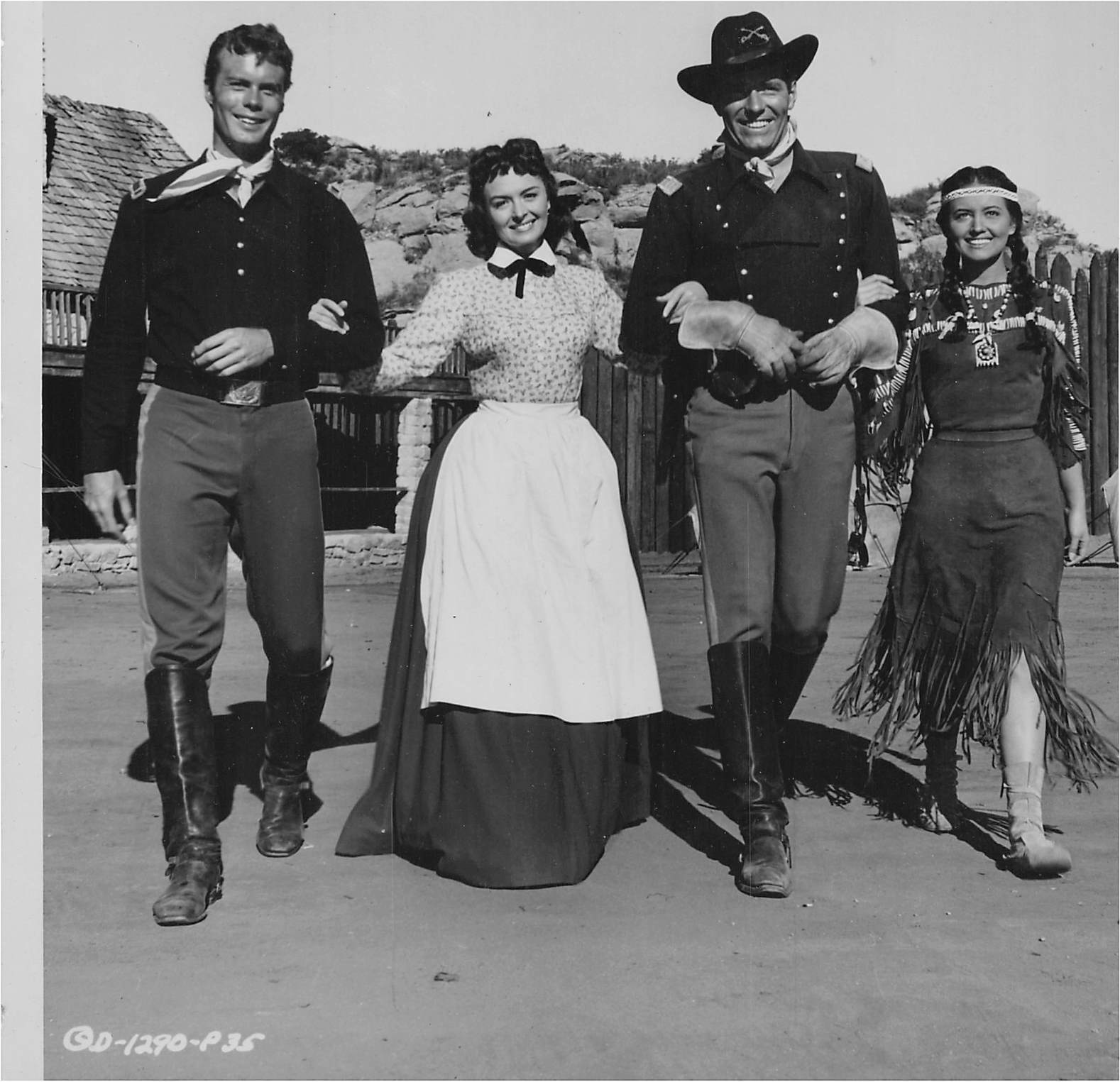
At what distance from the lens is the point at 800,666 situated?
421cm

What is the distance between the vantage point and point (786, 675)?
166 inches

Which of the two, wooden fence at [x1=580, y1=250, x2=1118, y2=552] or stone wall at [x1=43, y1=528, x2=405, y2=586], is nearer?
stone wall at [x1=43, y1=528, x2=405, y2=586]

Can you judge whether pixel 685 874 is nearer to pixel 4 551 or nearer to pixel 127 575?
pixel 4 551

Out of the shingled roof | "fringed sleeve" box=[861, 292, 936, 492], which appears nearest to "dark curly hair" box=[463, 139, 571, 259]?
"fringed sleeve" box=[861, 292, 936, 492]

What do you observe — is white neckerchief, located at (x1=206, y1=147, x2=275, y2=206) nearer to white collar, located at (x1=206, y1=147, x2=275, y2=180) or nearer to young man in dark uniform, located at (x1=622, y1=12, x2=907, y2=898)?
white collar, located at (x1=206, y1=147, x2=275, y2=180)

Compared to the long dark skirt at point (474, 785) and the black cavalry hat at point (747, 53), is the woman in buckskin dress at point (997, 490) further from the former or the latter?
the long dark skirt at point (474, 785)

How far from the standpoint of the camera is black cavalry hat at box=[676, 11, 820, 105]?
3.82 m

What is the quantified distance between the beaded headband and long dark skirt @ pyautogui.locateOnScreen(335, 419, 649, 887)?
1673mm

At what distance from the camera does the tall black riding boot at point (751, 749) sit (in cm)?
383

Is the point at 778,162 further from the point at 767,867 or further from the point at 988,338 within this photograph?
the point at 767,867

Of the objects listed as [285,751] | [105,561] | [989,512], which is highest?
[989,512]

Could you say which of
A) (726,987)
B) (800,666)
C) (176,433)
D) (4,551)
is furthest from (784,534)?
(4,551)

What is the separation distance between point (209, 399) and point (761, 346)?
1.53m

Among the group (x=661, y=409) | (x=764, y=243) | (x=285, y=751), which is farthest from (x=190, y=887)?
(x=661, y=409)
